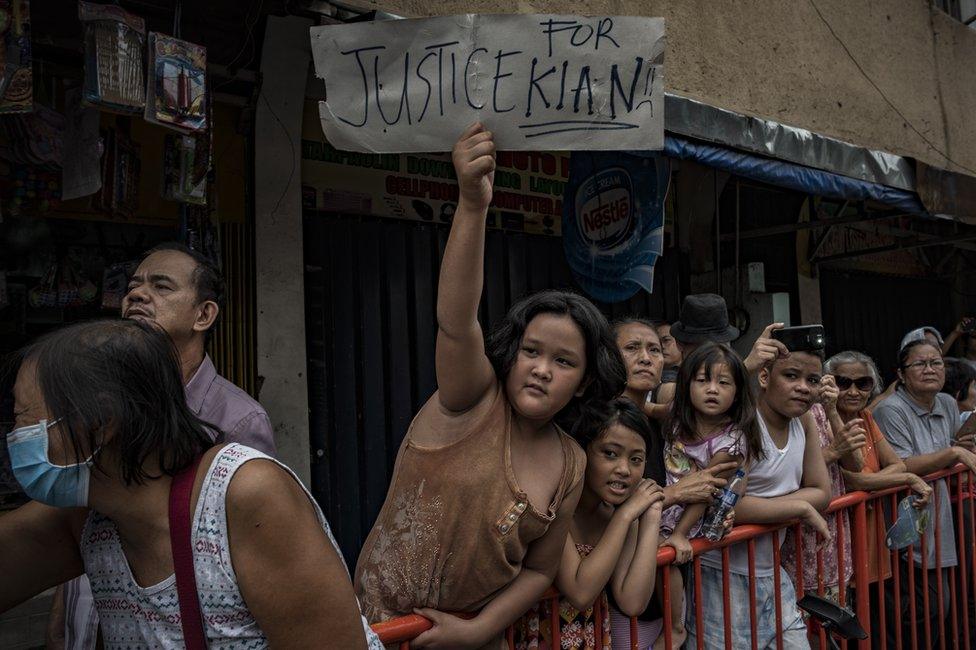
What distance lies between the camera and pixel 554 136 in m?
2.10

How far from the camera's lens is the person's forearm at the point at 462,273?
5.81 feet

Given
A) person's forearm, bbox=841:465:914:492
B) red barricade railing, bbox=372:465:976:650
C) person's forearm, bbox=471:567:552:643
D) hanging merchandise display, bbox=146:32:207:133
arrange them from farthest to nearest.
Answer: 1. person's forearm, bbox=841:465:914:492
2. hanging merchandise display, bbox=146:32:207:133
3. red barricade railing, bbox=372:465:976:650
4. person's forearm, bbox=471:567:552:643

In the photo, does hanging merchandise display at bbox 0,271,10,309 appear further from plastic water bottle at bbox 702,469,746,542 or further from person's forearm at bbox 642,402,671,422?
plastic water bottle at bbox 702,469,746,542

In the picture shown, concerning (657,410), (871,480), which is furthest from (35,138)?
(871,480)

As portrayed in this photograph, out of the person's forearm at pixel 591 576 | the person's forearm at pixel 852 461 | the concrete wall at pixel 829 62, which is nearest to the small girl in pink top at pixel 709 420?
the person's forearm at pixel 591 576

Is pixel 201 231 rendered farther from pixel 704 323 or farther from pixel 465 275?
pixel 704 323

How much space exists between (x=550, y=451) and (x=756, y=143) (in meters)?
3.55

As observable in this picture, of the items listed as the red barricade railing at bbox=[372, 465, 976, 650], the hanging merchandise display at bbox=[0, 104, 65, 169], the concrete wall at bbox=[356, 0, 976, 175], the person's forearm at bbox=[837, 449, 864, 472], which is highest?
the concrete wall at bbox=[356, 0, 976, 175]

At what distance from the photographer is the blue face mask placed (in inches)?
50.1

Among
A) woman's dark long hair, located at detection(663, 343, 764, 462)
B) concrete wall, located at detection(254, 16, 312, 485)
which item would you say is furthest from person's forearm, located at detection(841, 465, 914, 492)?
concrete wall, located at detection(254, 16, 312, 485)

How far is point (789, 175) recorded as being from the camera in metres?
5.12

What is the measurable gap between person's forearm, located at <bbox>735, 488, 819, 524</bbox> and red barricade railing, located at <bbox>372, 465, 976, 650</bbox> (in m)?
0.04

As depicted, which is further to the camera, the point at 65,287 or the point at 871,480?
the point at 65,287

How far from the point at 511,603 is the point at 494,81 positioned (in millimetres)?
1417
